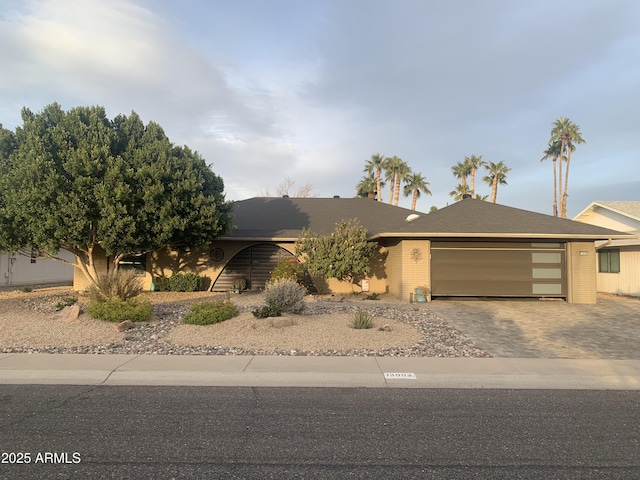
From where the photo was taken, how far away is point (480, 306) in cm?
1520

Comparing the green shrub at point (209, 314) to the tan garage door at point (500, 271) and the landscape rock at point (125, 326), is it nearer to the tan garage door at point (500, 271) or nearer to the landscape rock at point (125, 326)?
the landscape rock at point (125, 326)

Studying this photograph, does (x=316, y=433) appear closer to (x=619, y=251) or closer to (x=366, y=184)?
(x=619, y=251)

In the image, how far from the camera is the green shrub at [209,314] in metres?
10.5

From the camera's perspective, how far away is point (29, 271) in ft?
86.9

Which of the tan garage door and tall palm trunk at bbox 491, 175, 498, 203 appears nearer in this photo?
the tan garage door

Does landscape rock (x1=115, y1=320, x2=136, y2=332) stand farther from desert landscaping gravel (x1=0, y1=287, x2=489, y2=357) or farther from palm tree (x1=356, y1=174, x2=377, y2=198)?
palm tree (x1=356, y1=174, x2=377, y2=198)

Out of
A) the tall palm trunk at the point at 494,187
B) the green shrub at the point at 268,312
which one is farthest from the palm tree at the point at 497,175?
the green shrub at the point at 268,312

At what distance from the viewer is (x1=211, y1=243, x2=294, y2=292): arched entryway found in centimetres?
2025

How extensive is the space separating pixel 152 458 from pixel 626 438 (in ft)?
15.8

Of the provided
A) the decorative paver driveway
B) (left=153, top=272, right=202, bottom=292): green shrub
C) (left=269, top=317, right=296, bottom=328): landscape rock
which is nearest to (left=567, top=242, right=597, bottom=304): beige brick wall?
the decorative paver driveway

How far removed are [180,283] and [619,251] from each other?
70.3 feet

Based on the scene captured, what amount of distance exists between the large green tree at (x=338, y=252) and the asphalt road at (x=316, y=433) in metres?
10.6

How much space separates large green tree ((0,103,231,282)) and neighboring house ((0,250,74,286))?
10.7 m

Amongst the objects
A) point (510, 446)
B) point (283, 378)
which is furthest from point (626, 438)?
point (283, 378)
